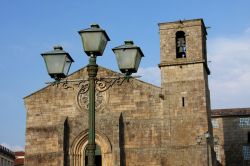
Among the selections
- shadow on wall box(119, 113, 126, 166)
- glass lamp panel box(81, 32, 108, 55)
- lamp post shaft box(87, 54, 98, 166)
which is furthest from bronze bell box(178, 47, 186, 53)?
glass lamp panel box(81, 32, 108, 55)

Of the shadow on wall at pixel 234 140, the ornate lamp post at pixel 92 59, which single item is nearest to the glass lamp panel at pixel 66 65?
the ornate lamp post at pixel 92 59

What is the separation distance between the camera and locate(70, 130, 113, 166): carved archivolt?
32741 mm

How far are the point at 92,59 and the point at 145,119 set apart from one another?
22.5 metres

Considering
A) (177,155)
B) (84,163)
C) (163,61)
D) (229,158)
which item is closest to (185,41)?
(163,61)

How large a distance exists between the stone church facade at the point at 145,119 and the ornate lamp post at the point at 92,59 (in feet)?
69.5

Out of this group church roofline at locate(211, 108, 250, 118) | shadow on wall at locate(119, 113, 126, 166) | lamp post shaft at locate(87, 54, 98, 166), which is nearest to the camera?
lamp post shaft at locate(87, 54, 98, 166)

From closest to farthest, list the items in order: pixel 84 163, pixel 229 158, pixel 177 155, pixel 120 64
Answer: pixel 120 64, pixel 177 155, pixel 84 163, pixel 229 158

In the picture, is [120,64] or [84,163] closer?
[120,64]

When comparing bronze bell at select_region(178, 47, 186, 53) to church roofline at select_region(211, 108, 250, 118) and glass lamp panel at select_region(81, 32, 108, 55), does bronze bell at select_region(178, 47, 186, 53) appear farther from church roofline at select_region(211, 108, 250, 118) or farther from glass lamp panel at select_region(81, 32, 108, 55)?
glass lamp panel at select_region(81, 32, 108, 55)

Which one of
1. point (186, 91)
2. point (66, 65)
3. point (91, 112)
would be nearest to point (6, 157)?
point (186, 91)

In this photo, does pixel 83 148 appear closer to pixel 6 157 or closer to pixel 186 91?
pixel 186 91

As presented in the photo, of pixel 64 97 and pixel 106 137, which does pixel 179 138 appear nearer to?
pixel 106 137

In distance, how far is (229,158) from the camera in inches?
2020

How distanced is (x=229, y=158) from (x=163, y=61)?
21.4 metres
